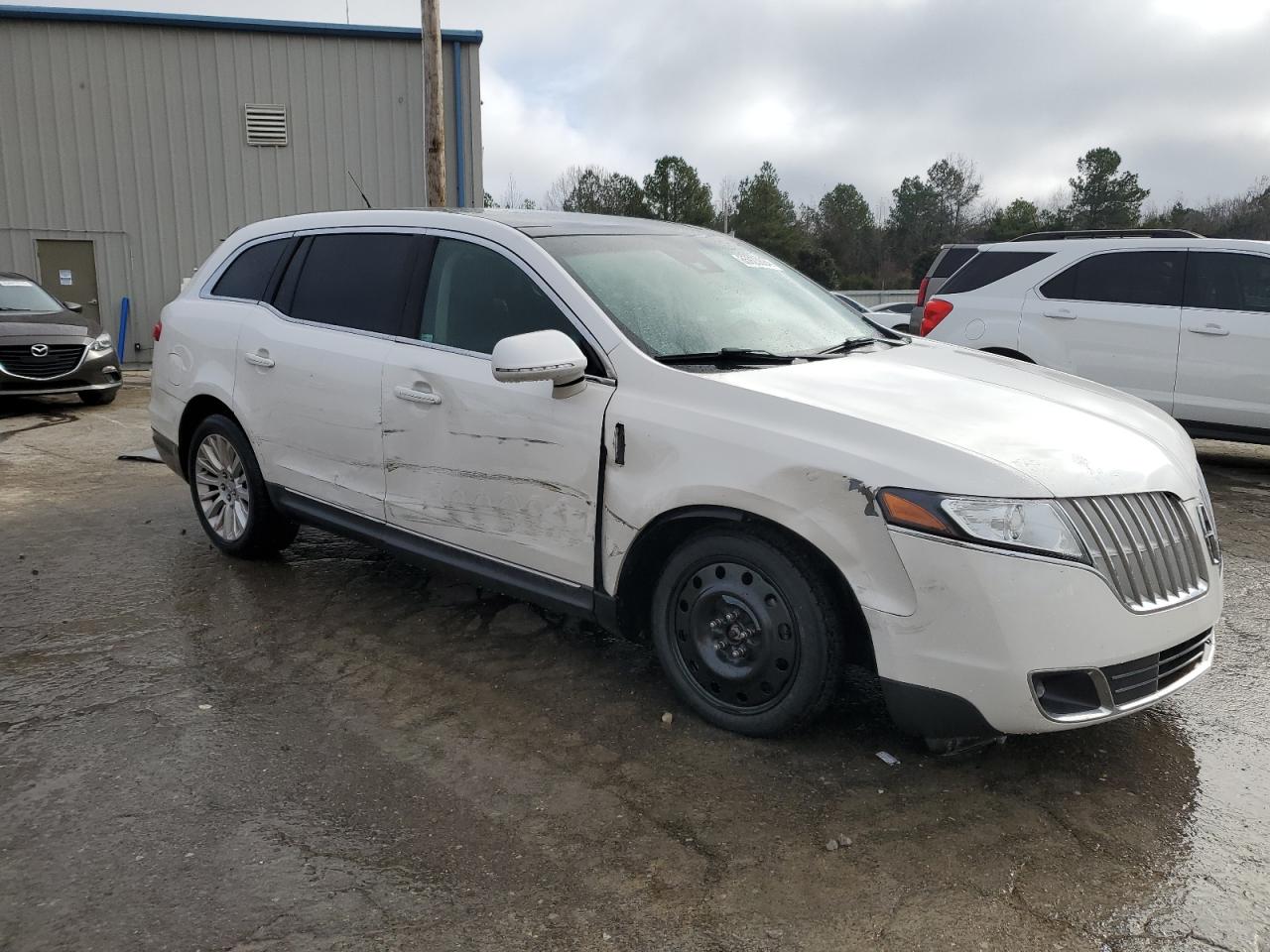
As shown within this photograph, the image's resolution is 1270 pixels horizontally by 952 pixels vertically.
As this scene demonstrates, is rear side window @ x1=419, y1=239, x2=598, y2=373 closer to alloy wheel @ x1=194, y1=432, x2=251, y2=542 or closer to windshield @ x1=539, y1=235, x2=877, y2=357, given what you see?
windshield @ x1=539, y1=235, x2=877, y2=357

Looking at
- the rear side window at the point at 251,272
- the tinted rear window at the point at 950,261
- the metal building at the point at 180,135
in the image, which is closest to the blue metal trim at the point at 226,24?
the metal building at the point at 180,135

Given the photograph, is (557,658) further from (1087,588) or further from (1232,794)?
(1232,794)

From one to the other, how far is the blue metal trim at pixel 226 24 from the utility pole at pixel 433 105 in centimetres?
404

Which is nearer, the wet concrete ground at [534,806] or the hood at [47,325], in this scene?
the wet concrete ground at [534,806]

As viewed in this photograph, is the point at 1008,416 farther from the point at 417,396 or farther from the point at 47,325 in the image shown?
the point at 47,325

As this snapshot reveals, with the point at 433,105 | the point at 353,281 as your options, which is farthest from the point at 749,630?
the point at 433,105

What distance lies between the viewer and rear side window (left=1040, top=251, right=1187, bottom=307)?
7.93 meters

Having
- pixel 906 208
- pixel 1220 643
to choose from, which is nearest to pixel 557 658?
pixel 1220 643

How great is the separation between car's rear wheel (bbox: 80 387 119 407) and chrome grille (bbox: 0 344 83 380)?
57 cm

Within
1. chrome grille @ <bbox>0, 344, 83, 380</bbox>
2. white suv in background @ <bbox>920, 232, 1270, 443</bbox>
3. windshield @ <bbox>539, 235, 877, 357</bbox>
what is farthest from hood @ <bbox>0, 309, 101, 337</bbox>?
windshield @ <bbox>539, 235, 877, 357</bbox>

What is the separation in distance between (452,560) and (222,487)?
1960 millimetres

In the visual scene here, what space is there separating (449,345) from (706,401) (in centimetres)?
127

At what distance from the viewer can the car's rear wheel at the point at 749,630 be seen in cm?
311

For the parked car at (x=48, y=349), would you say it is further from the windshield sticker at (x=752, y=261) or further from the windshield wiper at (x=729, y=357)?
the windshield wiper at (x=729, y=357)
